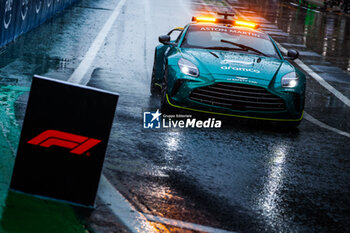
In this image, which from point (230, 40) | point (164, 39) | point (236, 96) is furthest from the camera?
point (230, 40)

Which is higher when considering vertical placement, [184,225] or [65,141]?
[65,141]

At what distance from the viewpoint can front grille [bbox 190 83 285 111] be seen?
953 centimetres

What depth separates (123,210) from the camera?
5.79 m

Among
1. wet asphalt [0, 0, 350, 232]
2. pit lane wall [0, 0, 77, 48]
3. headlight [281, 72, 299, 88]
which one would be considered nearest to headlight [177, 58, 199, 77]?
wet asphalt [0, 0, 350, 232]

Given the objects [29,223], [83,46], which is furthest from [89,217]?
[83,46]

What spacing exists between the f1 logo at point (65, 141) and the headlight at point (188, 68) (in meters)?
4.27

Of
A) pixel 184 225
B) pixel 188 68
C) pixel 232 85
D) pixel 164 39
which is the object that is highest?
pixel 164 39

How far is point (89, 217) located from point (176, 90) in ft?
14.4

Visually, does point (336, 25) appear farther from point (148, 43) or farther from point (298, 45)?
point (148, 43)

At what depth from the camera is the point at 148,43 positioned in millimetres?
19344

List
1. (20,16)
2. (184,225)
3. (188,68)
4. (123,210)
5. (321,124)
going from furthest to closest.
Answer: (20,16) < (321,124) < (188,68) < (123,210) < (184,225)

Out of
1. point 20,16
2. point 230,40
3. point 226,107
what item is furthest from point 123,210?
point 20,16

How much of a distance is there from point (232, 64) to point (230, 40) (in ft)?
5.54

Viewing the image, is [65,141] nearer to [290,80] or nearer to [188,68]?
[188,68]
